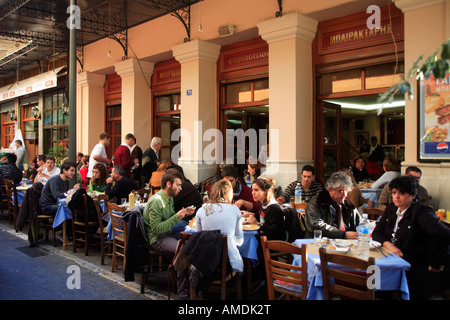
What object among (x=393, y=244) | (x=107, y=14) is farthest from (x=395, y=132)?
(x=393, y=244)

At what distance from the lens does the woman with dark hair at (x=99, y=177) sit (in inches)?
298

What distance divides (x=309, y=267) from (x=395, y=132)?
14510 mm

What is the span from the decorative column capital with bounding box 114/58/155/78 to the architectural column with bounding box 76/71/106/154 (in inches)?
97.7

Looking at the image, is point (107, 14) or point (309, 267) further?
point (107, 14)

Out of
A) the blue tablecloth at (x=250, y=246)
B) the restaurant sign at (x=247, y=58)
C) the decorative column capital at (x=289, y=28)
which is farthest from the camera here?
the restaurant sign at (x=247, y=58)

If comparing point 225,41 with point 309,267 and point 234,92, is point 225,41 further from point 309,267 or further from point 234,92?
point 309,267

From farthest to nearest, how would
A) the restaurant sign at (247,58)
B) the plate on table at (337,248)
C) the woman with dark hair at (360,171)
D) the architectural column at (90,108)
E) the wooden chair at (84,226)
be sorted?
the architectural column at (90,108), the woman with dark hair at (360,171), the restaurant sign at (247,58), the wooden chair at (84,226), the plate on table at (337,248)

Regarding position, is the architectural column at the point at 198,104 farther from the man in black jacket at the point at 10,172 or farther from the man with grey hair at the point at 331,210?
the man with grey hair at the point at 331,210

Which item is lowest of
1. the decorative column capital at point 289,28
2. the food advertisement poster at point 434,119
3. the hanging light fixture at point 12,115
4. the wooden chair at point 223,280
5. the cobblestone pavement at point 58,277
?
the cobblestone pavement at point 58,277

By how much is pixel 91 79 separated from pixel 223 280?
12.1m

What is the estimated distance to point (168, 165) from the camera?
25.6ft

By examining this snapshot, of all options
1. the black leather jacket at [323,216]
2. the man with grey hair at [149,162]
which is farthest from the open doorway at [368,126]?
the black leather jacket at [323,216]

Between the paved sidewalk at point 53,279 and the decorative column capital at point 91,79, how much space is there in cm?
855
